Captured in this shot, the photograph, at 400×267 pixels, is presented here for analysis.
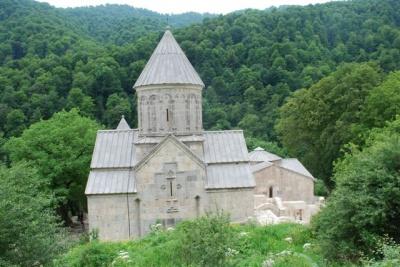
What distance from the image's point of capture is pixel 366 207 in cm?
1115

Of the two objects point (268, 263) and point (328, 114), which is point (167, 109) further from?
point (328, 114)

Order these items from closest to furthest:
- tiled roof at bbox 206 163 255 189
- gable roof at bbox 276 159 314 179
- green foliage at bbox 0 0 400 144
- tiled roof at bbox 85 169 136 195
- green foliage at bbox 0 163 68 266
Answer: green foliage at bbox 0 163 68 266 < tiled roof at bbox 85 169 136 195 < tiled roof at bbox 206 163 255 189 < gable roof at bbox 276 159 314 179 < green foliage at bbox 0 0 400 144

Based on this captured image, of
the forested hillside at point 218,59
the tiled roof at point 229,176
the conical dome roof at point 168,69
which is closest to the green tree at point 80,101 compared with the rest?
the forested hillside at point 218,59

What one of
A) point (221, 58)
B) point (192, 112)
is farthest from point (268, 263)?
point (221, 58)

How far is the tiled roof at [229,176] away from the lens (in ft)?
63.6

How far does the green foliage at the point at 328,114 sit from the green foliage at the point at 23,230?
19.9m

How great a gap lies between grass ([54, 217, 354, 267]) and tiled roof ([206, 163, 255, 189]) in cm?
361

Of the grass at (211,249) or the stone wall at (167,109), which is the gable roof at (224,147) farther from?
the grass at (211,249)

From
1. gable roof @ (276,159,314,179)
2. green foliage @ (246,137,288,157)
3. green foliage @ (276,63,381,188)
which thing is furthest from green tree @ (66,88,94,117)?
gable roof @ (276,159,314,179)

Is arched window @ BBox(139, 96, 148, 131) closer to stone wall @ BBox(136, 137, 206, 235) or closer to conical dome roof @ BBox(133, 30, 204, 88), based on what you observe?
conical dome roof @ BBox(133, 30, 204, 88)

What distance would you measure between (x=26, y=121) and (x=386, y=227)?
137 feet

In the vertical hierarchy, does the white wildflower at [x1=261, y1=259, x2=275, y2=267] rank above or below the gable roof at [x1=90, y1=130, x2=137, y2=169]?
below

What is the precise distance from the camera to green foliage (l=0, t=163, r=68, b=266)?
10.7 meters

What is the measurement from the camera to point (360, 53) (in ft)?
200
